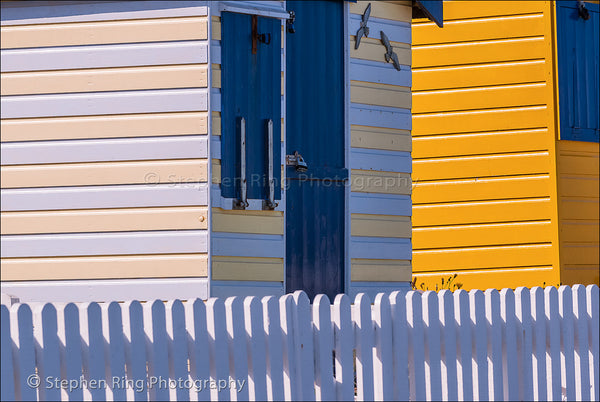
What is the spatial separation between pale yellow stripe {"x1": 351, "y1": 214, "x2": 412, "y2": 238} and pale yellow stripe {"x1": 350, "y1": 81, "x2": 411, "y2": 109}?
3.84 ft

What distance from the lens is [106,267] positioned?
6.96m

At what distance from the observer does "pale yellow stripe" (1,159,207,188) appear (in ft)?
22.9

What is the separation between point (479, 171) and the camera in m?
9.64

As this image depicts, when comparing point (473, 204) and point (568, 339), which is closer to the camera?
point (568, 339)

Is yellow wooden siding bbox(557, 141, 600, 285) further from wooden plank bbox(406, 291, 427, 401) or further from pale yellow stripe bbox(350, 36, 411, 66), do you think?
wooden plank bbox(406, 291, 427, 401)

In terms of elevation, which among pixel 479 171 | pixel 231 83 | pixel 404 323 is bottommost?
pixel 404 323

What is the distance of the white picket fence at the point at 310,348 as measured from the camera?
14.1ft

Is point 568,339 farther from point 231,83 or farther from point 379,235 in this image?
point 231,83

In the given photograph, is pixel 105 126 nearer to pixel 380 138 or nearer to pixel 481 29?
pixel 380 138

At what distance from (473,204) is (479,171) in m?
0.40

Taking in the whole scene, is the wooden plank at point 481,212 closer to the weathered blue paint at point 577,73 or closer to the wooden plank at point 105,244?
the weathered blue paint at point 577,73

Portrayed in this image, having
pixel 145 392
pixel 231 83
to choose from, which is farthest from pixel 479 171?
pixel 145 392

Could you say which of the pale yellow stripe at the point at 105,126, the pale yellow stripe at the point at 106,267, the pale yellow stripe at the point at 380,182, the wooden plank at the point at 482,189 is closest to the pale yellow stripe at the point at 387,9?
the pale yellow stripe at the point at 380,182

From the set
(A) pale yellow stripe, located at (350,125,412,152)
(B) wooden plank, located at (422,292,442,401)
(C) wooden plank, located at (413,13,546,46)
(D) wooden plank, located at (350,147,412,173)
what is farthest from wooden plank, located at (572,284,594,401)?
(C) wooden plank, located at (413,13,546,46)
